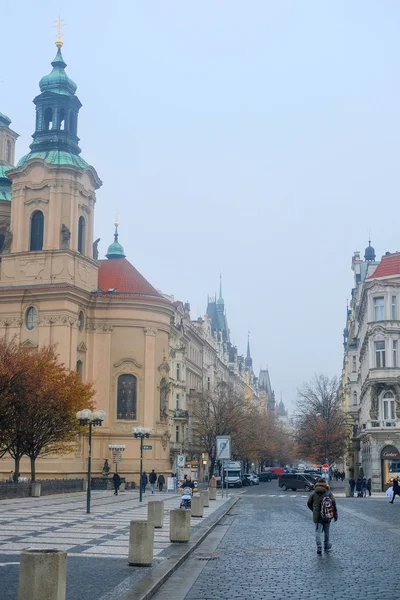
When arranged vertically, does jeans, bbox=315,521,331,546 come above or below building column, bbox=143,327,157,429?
below

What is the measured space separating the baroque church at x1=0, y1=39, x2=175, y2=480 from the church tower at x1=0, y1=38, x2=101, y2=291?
0.08 metres

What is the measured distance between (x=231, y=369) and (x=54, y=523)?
12115 cm

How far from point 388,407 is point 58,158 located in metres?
31.3

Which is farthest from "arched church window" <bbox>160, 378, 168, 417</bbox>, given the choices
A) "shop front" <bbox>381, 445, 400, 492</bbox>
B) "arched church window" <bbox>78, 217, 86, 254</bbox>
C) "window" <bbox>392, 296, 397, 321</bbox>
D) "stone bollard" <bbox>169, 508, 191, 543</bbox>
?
"stone bollard" <bbox>169, 508, 191, 543</bbox>

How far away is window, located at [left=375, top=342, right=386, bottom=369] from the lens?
60875mm

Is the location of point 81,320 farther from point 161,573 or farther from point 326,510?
point 161,573

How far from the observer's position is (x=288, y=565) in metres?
15.7

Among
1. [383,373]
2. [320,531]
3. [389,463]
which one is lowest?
[320,531]

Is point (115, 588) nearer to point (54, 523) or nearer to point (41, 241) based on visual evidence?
point (54, 523)

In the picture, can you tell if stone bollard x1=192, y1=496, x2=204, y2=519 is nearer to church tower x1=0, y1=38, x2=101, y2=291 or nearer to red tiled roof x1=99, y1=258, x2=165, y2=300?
church tower x1=0, y1=38, x2=101, y2=291

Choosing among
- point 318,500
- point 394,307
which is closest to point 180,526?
point 318,500

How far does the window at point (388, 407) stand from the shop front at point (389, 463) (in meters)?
2.15

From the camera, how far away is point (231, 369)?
5748 inches

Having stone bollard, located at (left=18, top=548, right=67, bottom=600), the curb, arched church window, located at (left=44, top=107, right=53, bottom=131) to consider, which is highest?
arched church window, located at (left=44, top=107, right=53, bottom=131)
